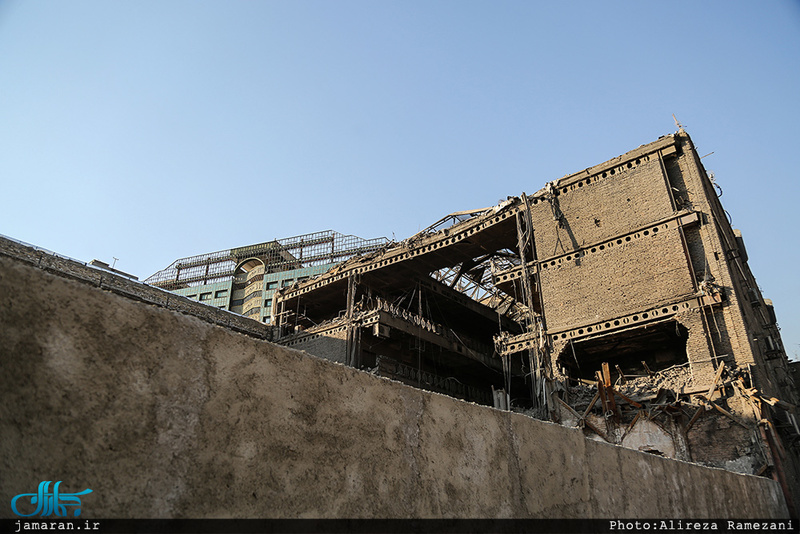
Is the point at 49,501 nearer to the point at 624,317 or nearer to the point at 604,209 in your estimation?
the point at 624,317

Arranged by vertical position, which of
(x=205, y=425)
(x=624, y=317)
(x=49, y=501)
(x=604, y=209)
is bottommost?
(x=49, y=501)

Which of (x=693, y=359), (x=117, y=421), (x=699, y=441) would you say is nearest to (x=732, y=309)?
(x=693, y=359)

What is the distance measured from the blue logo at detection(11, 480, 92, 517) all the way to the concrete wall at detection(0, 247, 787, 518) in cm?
2

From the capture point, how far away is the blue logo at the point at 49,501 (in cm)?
130

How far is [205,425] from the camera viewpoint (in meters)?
1.70

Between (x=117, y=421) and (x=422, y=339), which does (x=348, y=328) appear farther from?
(x=117, y=421)

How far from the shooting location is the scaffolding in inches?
2771

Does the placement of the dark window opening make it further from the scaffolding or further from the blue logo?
the scaffolding

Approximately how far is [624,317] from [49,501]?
19.3m

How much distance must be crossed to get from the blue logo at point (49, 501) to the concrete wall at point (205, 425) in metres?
0.02

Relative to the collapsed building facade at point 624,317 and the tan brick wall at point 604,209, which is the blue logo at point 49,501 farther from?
the tan brick wall at point 604,209

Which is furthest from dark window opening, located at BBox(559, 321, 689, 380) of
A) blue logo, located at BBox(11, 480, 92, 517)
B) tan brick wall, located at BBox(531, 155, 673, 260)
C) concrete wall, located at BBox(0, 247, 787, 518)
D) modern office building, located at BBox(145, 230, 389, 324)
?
modern office building, located at BBox(145, 230, 389, 324)

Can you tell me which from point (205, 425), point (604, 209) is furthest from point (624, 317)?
point (205, 425)

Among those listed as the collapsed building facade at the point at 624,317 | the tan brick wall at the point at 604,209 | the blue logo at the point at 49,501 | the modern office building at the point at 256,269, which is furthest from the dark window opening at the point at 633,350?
the modern office building at the point at 256,269
